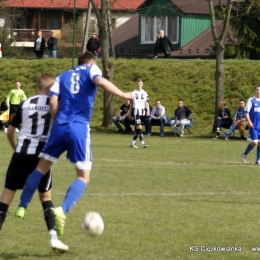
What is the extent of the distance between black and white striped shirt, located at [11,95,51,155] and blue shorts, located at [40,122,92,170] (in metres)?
0.17

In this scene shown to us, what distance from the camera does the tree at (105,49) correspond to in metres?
27.4

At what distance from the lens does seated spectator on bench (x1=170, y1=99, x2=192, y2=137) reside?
26.0m

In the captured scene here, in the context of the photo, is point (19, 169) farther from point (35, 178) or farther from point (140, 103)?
point (140, 103)

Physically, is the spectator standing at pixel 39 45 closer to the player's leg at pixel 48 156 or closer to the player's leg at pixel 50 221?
the player's leg at pixel 50 221

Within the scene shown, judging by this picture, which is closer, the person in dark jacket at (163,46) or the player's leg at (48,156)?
the player's leg at (48,156)

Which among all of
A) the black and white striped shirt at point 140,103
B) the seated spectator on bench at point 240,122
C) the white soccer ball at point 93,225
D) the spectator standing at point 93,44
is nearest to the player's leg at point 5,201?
the white soccer ball at point 93,225

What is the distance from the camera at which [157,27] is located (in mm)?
43094

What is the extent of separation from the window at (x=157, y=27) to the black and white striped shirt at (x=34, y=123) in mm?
35241

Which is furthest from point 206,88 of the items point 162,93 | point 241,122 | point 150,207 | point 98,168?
point 150,207

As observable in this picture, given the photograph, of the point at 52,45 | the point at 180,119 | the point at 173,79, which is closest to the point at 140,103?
the point at 180,119

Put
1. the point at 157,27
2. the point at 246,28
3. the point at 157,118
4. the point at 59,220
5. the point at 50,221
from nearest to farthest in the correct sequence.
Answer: the point at 59,220, the point at 50,221, the point at 157,118, the point at 246,28, the point at 157,27

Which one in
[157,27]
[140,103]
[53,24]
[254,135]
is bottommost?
[254,135]

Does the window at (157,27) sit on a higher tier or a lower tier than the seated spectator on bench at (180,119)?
higher

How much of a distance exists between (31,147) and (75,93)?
2.25ft
